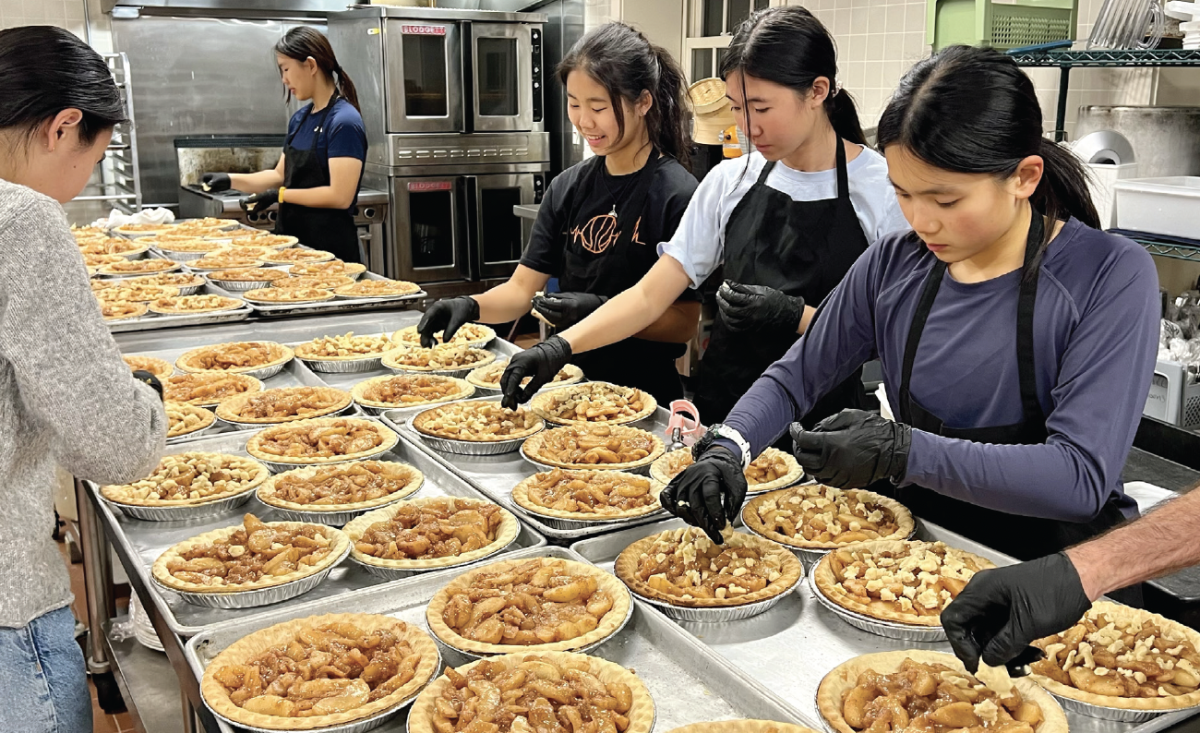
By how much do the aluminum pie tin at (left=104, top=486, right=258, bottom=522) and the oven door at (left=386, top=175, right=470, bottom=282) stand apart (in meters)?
5.03

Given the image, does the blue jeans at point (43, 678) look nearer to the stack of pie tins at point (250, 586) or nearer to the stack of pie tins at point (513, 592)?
the stack of pie tins at point (250, 586)

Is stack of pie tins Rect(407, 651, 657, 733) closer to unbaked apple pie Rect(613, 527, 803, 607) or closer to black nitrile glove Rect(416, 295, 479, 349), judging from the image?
unbaked apple pie Rect(613, 527, 803, 607)

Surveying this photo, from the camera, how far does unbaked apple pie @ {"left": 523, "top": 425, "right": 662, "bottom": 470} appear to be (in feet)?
7.00

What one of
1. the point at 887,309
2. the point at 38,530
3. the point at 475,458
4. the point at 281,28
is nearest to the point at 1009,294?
the point at 887,309

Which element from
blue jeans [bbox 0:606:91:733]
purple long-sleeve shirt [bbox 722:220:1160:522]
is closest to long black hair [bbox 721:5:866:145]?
purple long-sleeve shirt [bbox 722:220:1160:522]

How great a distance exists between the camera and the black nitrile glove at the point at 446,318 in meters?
2.75

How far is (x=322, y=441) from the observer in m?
2.23

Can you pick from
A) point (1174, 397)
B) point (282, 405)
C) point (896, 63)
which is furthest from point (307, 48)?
point (1174, 397)

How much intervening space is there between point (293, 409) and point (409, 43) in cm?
474

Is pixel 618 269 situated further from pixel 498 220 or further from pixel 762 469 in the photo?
pixel 498 220

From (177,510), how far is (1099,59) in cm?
286

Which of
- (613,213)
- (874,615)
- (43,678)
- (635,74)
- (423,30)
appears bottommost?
(43,678)

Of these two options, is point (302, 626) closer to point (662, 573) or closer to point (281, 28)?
point (662, 573)

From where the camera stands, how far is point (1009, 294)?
1.66 metres
